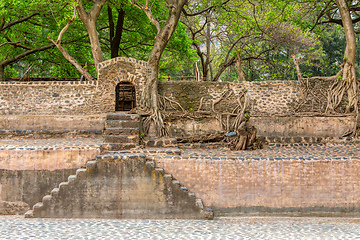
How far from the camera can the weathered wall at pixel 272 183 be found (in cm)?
884

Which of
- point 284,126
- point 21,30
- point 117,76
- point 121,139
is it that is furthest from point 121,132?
point 21,30

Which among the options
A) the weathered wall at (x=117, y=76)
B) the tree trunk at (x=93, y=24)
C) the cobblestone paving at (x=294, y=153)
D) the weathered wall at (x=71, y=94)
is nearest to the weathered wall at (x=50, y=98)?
the weathered wall at (x=71, y=94)

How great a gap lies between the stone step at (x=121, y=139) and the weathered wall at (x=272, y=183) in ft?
4.57

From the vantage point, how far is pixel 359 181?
8.89 m

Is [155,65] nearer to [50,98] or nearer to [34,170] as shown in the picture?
[50,98]

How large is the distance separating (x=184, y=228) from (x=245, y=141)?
4.27 m

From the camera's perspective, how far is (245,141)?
433 inches

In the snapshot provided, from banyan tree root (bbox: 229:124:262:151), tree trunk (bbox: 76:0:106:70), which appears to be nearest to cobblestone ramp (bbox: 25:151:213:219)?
banyan tree root (bbox: 229:124:262:151)

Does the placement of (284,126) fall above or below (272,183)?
above

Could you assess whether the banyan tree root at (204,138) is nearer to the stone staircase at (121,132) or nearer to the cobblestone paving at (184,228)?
the stone staircase at (121,132)

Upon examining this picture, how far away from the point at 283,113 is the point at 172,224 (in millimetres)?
6886

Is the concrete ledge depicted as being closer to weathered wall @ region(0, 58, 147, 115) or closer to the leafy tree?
weathered wall @ region(0, 58, 147, 115)

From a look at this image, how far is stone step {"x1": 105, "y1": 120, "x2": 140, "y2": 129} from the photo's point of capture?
10.2 meters

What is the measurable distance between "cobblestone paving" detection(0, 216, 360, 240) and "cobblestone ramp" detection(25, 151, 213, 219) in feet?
0.96
